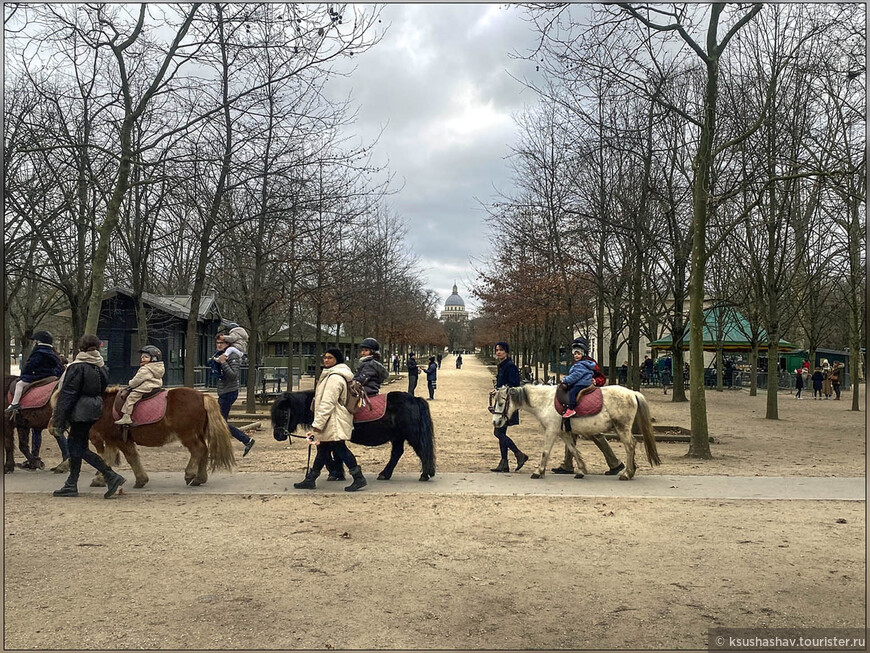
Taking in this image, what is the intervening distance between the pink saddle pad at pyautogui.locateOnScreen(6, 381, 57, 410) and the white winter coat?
12.5 feet

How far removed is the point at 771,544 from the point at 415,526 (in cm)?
325

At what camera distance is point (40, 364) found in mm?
9898

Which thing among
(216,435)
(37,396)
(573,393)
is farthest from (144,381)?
(573,393)

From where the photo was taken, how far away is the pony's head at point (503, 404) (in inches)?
400

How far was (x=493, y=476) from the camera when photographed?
33.0 ft

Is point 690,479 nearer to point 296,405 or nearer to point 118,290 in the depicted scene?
point 296,405

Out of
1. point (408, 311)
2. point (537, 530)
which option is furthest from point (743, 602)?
point (408, 311)

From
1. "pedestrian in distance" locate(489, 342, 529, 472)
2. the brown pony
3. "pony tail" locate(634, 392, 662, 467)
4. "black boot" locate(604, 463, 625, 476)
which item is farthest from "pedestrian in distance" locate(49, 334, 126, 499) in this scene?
"pony tail" locate(634, 392, 662, 467)

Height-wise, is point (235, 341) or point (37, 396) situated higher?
point (235, 341)

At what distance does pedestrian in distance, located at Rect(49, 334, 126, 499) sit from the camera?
8.09 metres

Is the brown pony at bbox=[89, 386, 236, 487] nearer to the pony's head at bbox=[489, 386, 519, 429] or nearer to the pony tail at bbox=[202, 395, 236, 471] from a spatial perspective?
the pony tail at bbox=[202, 395, 236, 471]

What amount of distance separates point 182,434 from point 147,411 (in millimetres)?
509

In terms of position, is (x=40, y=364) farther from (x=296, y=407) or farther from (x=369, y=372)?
(x=369, y=372)

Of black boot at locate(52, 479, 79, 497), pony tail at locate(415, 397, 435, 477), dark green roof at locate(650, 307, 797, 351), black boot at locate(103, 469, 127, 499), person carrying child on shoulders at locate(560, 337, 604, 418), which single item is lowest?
black boot at locate(52, 479, 79, 497)
